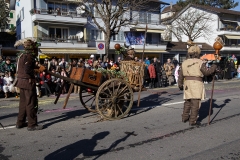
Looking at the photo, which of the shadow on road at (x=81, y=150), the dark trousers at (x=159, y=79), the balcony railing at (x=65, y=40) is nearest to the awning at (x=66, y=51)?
the balcony railing at (x=65, y=40)

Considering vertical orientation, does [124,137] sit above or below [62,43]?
below

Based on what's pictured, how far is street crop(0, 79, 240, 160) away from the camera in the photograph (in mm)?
4715

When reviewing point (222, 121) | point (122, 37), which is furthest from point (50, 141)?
point (122, 37)

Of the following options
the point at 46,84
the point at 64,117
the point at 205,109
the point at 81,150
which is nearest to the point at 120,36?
the point at 46,84

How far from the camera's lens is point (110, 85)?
6.84 m

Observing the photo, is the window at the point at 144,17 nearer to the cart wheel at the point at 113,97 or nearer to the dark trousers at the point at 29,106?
the cart wheel at the point at 113,97

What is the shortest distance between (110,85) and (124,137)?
1.60 m

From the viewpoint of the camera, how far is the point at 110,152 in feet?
15.8

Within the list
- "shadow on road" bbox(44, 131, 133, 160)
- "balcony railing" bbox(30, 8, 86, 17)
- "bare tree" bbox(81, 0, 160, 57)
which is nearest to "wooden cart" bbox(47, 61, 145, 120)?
"shadow on road" bbox(44, 131, 133, 160)

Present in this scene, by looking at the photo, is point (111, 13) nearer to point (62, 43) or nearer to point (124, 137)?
point (62, 43)

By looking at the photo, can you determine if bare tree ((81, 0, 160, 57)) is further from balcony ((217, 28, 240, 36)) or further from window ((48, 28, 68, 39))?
balcony ((217, 28, 240, 36))

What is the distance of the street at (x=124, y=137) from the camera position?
4.71m

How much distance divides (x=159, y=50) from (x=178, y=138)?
33934mm

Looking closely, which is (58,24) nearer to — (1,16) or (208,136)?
(1,16)
